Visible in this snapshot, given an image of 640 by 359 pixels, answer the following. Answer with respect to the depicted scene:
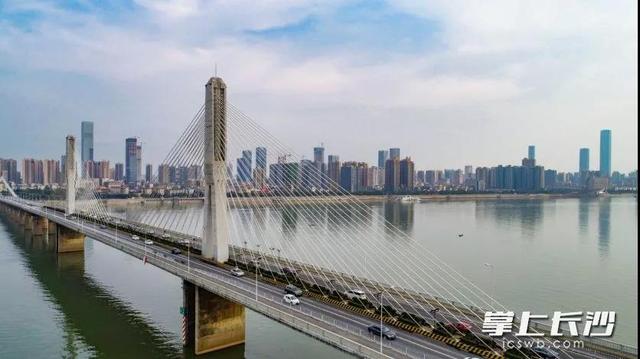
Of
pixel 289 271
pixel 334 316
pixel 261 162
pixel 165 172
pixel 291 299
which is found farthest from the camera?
pixel 165 172

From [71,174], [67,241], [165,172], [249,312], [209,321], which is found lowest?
[249,312]

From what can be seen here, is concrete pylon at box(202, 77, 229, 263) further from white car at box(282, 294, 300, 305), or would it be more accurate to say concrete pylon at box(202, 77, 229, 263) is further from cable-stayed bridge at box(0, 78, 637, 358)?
white car at box(282, 294, 300, 305)

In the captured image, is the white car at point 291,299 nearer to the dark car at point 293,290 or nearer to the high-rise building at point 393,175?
the dark car at point 293,290

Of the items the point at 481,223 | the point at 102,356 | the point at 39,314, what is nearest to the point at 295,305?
the point at 102,356

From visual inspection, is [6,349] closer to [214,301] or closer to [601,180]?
[214,301]

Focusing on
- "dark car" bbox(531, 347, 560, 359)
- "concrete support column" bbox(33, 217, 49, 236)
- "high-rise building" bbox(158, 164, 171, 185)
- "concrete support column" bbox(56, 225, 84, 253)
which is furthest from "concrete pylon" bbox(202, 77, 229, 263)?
"concrete support column" bbox(33, 217, 49, 236)

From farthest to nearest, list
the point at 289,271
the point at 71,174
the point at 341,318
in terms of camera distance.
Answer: the point at 71,174, the point at 289,271, the point at 341,318

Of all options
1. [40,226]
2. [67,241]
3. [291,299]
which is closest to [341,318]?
[291,299]

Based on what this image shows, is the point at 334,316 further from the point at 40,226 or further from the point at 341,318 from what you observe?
the point at 40,226
